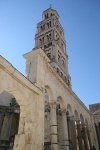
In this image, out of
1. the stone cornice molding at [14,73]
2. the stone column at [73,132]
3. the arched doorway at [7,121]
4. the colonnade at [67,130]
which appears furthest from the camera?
the stone column at [73,132]

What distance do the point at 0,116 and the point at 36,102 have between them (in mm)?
8061

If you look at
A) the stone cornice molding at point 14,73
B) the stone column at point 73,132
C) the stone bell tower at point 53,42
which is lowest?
the stone column at point 73,132

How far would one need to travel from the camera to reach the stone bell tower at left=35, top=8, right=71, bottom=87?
90.7 ft

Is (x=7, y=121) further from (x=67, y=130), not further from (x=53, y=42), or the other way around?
(x=53, y=42)

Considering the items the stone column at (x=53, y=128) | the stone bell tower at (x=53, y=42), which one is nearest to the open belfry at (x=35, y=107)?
the stone column at (x=53, y=128)

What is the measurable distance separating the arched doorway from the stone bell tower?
1279 cm

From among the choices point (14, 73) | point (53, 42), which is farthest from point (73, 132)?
point (53, 42)

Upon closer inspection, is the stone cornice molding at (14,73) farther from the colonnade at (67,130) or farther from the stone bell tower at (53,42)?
the stone bell tower at (53,42)

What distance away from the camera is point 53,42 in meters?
29.2

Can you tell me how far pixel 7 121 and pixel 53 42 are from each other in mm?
19676

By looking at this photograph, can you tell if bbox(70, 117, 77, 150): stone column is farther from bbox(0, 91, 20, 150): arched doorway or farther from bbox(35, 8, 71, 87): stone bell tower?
bbox(35, 8, 71, 87): stone bell tower

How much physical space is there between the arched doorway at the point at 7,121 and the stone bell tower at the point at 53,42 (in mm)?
12789

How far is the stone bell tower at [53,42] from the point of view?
27.6 m

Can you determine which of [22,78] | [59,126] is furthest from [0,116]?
[22,78]
